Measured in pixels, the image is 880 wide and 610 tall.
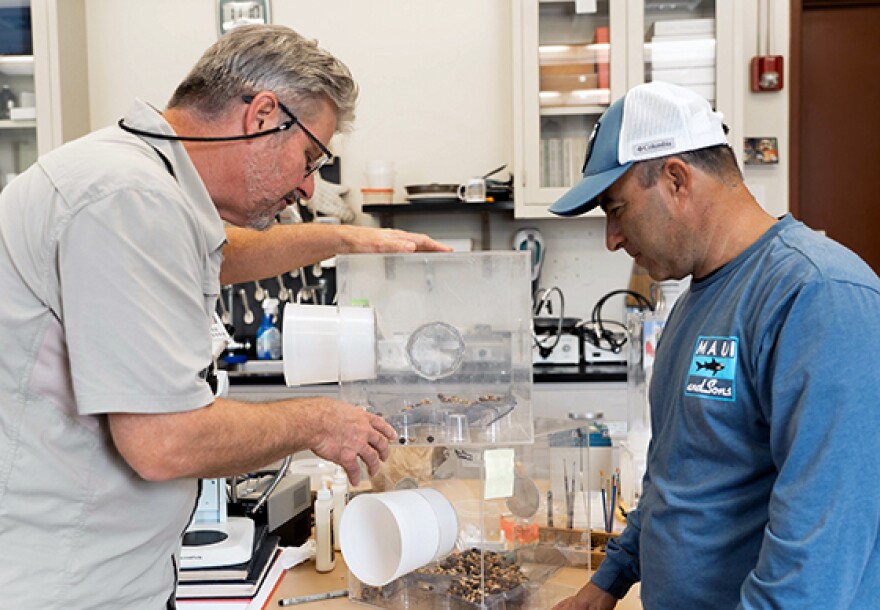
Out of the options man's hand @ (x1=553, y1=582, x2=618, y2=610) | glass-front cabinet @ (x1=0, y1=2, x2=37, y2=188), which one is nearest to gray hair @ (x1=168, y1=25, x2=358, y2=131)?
man's hand @ (x1=553, y1=582, x2=618, y2=610)

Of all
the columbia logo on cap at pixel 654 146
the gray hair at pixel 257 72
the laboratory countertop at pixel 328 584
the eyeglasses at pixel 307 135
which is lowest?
the laboratory countertop at pixel 328 584

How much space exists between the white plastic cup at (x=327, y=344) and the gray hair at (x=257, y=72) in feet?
1.15

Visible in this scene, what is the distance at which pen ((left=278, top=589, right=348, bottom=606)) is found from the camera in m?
1.46

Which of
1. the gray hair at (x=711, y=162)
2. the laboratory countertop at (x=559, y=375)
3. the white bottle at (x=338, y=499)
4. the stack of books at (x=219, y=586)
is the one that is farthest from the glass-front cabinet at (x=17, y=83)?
the gray hair at (x=711, y=162)

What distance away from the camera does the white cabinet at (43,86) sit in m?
3.60

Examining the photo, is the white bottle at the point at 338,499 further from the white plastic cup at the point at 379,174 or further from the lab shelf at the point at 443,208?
the white plastic cup at the point at 379,174

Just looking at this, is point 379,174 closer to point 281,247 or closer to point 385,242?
point 281,247

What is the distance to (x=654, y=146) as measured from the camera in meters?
1.15

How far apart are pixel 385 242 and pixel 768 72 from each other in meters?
2.66

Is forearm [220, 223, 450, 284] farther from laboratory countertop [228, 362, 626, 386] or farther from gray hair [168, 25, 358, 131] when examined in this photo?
laboratory countertop [228, 362, 626, 386]

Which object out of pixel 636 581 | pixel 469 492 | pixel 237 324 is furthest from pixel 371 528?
pixel 237 324

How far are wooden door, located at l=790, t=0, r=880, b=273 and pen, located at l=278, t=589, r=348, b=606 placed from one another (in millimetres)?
2942

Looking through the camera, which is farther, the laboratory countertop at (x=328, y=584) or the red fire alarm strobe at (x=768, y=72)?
the red fire alarm strobe at (x=768, y=72)

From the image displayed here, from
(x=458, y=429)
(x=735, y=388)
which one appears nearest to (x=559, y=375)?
(x=458, y=429)
